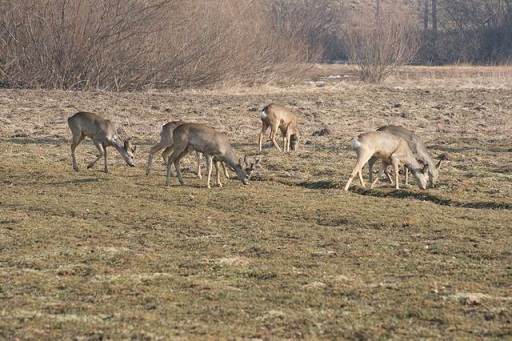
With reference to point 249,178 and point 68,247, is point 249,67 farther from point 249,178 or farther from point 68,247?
point 68,247

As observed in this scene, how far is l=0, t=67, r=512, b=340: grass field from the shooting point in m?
9.49

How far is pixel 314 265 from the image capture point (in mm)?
12031

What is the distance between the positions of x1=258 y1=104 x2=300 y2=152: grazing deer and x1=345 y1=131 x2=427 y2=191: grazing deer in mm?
5193

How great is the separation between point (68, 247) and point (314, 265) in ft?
11.0

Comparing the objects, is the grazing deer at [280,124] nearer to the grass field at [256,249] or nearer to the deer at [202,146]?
the grass field at [256,249]

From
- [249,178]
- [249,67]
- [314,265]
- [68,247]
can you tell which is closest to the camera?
[314,265]

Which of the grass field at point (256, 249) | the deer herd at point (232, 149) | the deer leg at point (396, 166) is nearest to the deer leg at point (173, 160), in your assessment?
the deer herd at point (232, 149)

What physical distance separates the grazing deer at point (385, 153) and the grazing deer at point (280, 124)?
5193 mm

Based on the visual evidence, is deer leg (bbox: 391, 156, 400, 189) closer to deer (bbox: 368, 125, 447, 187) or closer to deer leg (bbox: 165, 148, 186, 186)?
deer (bbox: 368, 125, 447, 187)

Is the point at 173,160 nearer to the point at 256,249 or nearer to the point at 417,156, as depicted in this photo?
the point at 417,156

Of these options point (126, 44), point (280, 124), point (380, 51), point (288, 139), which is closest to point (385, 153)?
point (288, 139)

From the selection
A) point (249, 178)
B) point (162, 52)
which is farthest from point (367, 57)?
point (249, 178)

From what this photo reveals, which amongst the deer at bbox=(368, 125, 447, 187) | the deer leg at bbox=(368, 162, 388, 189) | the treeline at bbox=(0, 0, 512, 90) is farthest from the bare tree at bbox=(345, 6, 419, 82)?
the deer leg at bbox=(368, 162, 388, 189)

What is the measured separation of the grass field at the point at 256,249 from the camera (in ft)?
31.1
